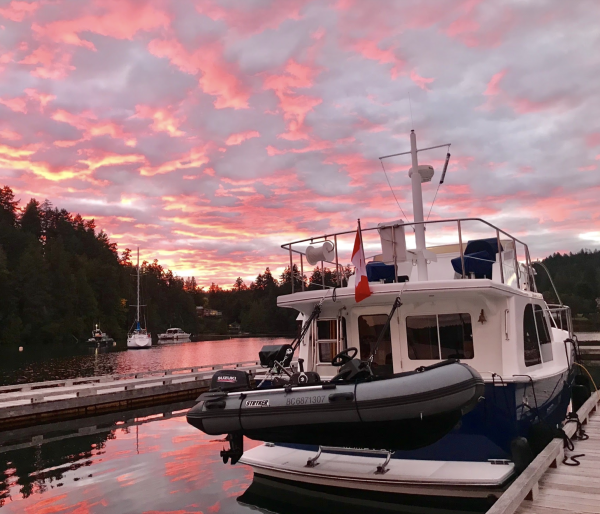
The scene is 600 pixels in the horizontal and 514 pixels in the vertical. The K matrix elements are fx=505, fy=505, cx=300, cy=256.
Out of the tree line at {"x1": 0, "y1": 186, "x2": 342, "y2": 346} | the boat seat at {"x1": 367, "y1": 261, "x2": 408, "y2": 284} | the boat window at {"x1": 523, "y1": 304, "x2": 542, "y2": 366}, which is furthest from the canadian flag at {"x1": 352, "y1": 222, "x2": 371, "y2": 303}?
the tree line at {"x1": 0, "y1": 186, "x2": 342, "y2": 346}

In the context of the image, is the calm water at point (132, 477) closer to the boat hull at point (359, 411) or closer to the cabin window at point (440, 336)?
the boat hull at point (359, 411)

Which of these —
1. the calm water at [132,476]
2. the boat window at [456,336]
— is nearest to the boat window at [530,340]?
the boat window at [456,336]

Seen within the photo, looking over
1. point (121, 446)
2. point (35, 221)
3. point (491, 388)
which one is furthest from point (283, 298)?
point (35, 221)

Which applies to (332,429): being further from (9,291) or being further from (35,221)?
(35,221)

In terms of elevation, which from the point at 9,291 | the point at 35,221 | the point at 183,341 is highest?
the point at 35,221

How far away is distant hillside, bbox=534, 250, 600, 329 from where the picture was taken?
86.4m

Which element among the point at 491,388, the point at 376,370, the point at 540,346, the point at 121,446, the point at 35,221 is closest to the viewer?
the point at 491,388

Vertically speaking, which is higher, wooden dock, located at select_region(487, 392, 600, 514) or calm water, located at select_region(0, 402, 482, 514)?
wooden dock, located at select_region(487, 392, 600, 514)

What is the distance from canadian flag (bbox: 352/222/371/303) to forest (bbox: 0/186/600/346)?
218 ft

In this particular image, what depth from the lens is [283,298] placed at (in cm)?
834

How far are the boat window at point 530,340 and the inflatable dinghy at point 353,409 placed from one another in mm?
2222

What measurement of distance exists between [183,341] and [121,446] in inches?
2761

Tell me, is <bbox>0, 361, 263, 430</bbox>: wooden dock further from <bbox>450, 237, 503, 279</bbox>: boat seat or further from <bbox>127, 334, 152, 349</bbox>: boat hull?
<bbox>127, 334, 152, 349</bbox>: boat hull

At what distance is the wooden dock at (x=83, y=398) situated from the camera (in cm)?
1344
